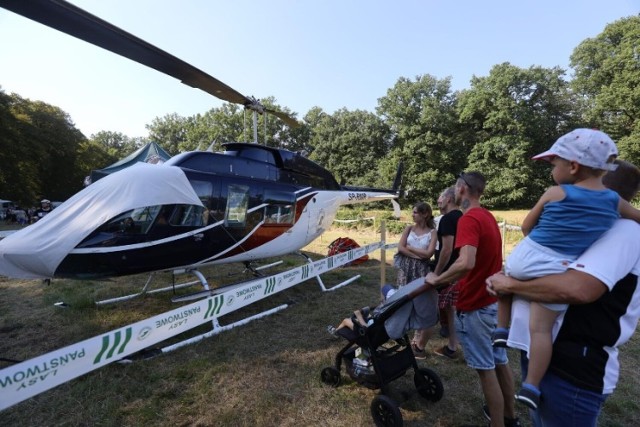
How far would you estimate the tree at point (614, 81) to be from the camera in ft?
88.0

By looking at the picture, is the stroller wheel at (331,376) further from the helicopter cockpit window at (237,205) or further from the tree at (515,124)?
the tree at (515,124)

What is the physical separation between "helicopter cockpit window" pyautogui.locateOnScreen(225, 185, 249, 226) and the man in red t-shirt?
3658 mm

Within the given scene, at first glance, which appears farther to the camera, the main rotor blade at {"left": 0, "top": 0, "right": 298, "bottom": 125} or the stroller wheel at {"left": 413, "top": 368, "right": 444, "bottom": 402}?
the stroller wheel at {"left": 413, "top": 368, "right": 444, "bottom": 402}

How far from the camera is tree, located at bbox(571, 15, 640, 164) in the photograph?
2681 cm

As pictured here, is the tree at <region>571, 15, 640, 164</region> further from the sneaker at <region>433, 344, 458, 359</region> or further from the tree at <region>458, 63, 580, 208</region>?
the sneaker at <region>433, 344, 458, 359</region>

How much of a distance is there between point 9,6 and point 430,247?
476 centimetres

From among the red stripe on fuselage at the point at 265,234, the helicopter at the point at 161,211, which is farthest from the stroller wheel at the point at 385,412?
the red stripe on fuselage at the point at 265,234

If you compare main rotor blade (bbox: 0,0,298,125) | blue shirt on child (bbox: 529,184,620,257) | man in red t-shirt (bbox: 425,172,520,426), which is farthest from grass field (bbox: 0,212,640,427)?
main rotor blade (bbox: 0,0,298,125)

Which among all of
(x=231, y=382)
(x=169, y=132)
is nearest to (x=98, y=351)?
(x=231, y=382)

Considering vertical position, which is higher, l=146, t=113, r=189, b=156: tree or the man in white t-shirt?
l=146, t=113, r=189, b=156: tree

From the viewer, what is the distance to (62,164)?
38.8 metres

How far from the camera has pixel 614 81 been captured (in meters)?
28.5

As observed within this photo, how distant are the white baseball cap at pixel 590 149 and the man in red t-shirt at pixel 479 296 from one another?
3.33 feet

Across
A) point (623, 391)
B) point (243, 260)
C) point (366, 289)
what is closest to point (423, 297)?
point (623, 391)
